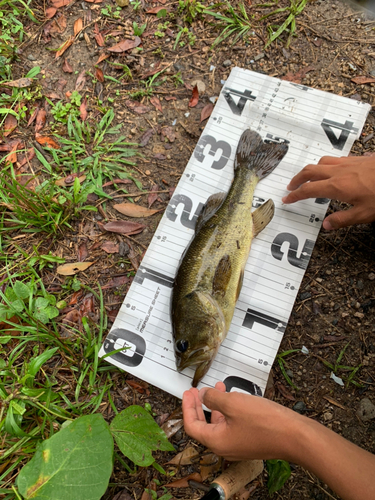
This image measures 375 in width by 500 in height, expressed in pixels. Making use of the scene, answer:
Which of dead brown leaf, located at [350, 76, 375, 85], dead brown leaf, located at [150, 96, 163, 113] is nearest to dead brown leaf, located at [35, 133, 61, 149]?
dead brown leaf, located at [150, 96, 163, 113]

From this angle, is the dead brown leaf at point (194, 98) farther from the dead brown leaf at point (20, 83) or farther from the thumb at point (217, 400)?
the thumb at point (217, 400)

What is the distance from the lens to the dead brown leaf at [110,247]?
3.45 meters

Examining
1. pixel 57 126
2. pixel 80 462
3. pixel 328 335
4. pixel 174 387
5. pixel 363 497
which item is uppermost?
pixel 57 126

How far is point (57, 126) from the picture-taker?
374 cm

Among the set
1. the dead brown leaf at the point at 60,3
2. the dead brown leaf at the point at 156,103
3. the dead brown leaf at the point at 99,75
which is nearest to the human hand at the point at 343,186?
the dead brown leaf at the point at 156,103

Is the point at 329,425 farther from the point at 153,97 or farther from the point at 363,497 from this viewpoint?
the point at 153,97

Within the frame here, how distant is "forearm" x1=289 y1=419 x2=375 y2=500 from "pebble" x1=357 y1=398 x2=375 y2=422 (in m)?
0.92

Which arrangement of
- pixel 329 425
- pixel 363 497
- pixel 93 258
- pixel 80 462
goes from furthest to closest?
1. pixel 93 258
2. pixel 329 425
3. pixel 80 462
4. pixel 363 497

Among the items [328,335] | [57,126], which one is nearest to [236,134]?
[57,126]

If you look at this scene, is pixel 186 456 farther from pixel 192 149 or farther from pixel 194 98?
pixel 194 98

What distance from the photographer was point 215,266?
3.06 meters

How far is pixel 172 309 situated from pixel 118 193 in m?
1.28

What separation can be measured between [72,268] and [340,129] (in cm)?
285

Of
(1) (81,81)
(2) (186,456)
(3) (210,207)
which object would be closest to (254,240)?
(3) (210,207)
